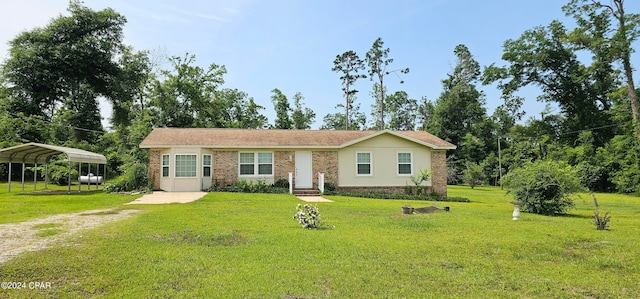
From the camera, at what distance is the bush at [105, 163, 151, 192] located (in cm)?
1908

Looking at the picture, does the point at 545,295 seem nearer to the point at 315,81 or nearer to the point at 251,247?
the point at 251,247

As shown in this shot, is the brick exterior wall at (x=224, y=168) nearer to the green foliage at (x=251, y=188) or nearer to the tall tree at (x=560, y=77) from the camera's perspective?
the green foliage at (x=251, y=188)

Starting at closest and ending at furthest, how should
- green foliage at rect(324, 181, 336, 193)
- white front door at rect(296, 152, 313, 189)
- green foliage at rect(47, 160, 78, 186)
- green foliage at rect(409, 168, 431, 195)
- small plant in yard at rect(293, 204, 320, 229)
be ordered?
small plant in yard at rect(293, 204, 320, 229), green foliage at rect(324, 181, 336, 193), green foliage at rect(409, 168, 431, 195), white front door at rect(296, 152, 313, 189), green foliage at rect(47, 160, 78, 186)

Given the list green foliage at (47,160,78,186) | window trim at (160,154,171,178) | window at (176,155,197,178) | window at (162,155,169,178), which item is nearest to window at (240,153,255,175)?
window at (176,155,197,178)

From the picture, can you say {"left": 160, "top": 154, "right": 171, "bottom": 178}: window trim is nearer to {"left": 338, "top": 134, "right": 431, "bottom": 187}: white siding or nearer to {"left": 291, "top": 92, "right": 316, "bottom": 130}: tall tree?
{"left": 338, "top": 134, "right": 431, "bottom": 187}: white siding

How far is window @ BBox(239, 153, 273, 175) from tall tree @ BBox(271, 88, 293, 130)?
24.7 metres

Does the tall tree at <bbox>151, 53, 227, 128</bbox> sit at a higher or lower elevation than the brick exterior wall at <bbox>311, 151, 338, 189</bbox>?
higher

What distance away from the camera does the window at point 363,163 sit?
67.1 ft

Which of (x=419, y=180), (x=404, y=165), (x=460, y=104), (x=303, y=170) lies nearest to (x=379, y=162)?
(x=404, y=165)

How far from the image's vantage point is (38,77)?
33.2 m

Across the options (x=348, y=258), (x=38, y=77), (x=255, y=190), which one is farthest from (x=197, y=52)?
(x=348, y=258)

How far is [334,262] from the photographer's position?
561 centimetres

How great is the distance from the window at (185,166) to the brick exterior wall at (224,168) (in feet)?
3.43

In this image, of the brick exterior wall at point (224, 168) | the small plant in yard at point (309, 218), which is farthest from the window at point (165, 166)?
the small plant in yard at point (309, 218)
